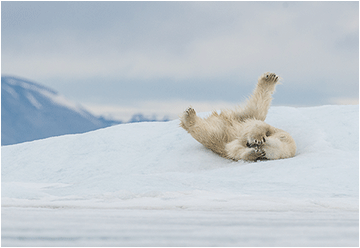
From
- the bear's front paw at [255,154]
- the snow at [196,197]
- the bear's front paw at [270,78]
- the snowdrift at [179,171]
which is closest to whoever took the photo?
the snow at [196,197]

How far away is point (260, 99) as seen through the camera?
375cm

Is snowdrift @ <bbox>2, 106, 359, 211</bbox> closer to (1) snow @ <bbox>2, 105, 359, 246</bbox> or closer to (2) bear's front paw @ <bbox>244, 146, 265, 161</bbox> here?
(1) snow @ <bbox>2, 105, 359, 246</bbox>

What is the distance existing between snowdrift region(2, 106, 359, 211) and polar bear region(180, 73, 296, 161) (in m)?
0.15

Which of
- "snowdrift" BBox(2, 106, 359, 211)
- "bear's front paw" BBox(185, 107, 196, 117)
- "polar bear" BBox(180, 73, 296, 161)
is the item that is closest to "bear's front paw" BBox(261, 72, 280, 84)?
"polar bear" BBox(180, 73, 296, 161)

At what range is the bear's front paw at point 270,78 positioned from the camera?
367 cm

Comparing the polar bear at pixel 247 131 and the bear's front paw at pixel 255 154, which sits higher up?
the polar bear at pixel 247 131

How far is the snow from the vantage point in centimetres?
94

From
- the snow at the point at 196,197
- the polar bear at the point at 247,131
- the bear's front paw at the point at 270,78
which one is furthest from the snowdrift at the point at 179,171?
the bear's front paw at the point at 270,78

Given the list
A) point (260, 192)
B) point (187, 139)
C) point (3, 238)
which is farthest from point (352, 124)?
point (3, 238)

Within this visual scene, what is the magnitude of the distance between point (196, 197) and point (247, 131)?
1863 millimetres

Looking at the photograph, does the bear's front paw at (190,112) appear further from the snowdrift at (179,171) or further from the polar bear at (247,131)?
the snowdrift at (179,171)

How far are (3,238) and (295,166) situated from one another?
6.97 ft

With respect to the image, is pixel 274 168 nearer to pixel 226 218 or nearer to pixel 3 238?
pixel 226 218

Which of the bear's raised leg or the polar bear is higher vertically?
the bear's raised leg
